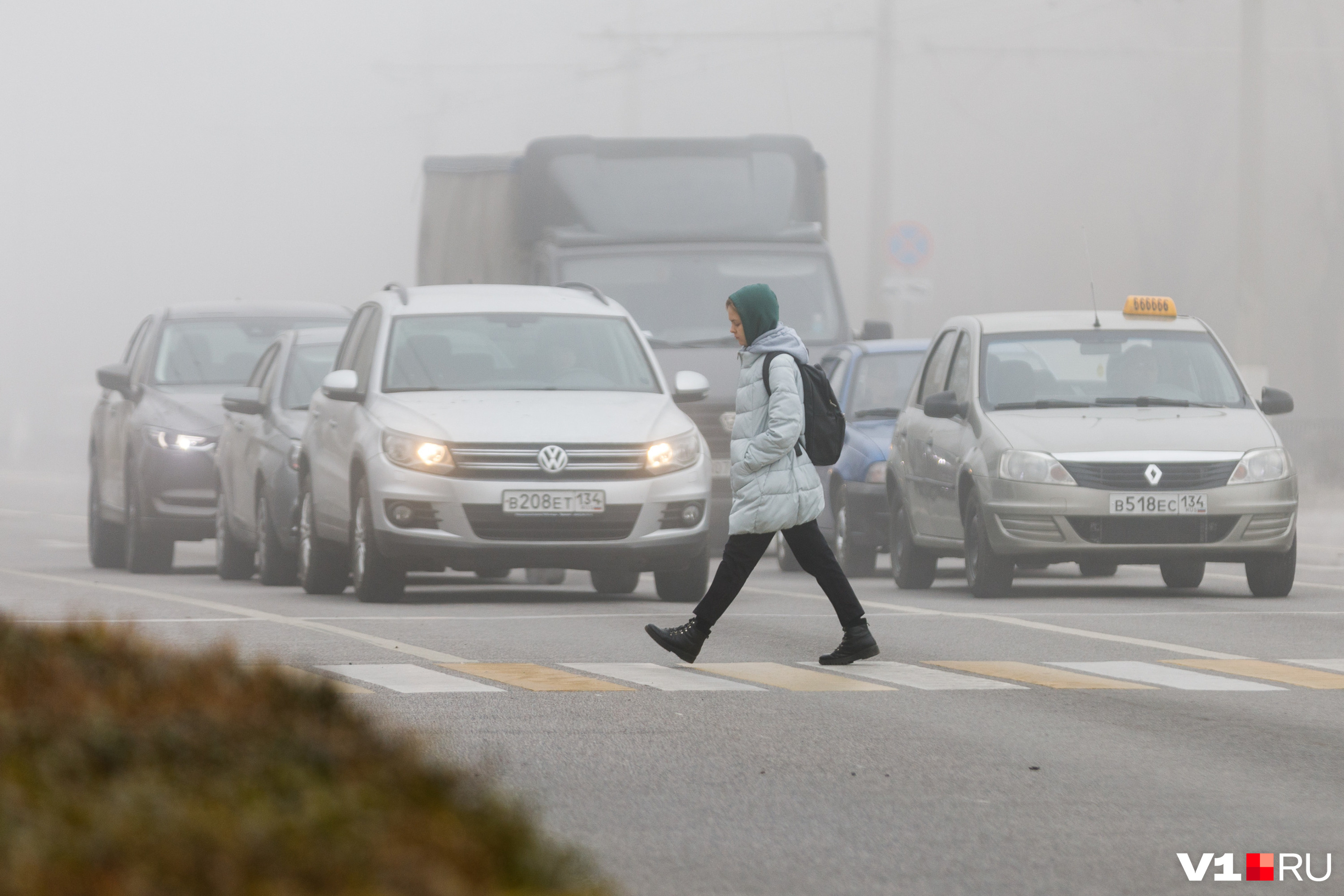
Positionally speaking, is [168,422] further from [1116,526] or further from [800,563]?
[800,563]

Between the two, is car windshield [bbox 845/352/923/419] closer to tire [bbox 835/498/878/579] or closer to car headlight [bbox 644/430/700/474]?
tire [bbox 835/498/878/579]

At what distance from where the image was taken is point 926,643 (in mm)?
11984

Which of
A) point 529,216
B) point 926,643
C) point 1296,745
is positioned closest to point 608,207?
point 529,216

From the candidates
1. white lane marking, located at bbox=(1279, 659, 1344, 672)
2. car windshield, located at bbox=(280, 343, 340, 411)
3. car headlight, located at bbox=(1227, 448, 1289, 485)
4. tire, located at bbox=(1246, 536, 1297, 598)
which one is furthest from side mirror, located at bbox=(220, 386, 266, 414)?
white lane marking, located at bbox=(1279, 659, 1344, 672)

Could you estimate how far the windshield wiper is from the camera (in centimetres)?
1553

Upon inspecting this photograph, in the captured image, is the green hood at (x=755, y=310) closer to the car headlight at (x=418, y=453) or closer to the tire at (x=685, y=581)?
the car headlight at (x=418, y=453)

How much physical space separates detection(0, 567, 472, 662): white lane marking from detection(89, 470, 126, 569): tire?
1.07 metres

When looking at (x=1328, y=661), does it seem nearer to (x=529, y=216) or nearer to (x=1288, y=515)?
(x=1288, y=515)

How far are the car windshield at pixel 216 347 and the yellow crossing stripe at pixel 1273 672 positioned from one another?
31.0 ft

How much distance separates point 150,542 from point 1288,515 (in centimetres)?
810

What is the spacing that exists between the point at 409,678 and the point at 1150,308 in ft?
25.6

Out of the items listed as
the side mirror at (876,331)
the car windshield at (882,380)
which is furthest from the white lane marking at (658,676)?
the side mirror at (876,331)

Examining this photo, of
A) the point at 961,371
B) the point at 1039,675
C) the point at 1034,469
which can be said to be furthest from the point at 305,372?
the point at 1039,675

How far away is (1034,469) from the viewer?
14.8 meters
